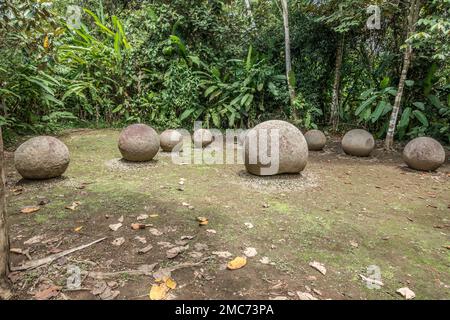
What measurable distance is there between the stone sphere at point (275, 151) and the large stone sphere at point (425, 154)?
2597 mm

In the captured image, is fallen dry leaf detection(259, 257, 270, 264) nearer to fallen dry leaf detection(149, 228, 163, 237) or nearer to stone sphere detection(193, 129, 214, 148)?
fallen dry leaf detection(149, 228, 163, 237)

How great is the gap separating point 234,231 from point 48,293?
72.8 inches

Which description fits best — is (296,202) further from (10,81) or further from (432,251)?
(10,81)

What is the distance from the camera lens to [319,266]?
113 inches

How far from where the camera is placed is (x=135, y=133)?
6129 mm

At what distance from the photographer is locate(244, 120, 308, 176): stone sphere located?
5.31 m

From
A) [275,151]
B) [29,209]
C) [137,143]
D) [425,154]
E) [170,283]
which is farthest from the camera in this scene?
[425,154]

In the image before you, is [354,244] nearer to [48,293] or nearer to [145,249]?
[145,249]

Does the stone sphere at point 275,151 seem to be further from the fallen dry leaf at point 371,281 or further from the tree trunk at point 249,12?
the tree trunk at point 249,12

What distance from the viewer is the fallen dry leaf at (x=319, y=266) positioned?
9.16 feet

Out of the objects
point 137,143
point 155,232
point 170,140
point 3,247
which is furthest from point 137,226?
point 170,140

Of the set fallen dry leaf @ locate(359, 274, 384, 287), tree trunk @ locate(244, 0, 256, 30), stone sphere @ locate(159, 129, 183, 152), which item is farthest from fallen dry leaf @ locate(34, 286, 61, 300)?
tree trunk @ locate(244, 0, 256, 30)

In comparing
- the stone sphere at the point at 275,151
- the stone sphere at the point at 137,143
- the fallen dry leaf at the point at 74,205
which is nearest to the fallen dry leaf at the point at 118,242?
the fallen dry leaf at the point at 74,205

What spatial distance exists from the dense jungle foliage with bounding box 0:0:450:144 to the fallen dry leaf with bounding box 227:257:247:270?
7008mm
